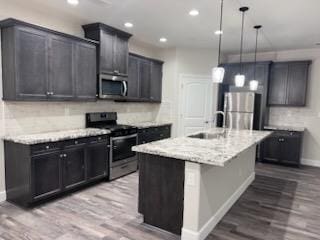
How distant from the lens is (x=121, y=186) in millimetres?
4156

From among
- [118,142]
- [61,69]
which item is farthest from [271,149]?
[61,69]

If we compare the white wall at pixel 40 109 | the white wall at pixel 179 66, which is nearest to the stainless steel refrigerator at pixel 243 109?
the white wall at pixel 179 66

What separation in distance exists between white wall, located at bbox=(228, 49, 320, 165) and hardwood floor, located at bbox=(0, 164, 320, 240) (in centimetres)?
210

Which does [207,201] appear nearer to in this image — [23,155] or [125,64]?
[23,155]

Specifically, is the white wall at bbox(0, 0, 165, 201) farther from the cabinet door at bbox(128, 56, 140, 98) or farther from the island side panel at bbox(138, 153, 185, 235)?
the island side panel at bbox(138, 153, 185, 235)

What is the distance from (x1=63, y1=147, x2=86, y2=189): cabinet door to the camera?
3553 millimetres

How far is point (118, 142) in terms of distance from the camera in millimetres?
4445

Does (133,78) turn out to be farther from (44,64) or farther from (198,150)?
(198,150)

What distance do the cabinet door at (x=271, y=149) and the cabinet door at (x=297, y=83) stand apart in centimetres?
100

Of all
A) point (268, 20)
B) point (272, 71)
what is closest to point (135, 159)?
point (268, 20)

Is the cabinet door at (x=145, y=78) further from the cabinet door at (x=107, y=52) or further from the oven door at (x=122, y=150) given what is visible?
the oven door at (x=122, y=150)

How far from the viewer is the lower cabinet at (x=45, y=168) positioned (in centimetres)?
315

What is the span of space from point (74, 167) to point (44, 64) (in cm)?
158

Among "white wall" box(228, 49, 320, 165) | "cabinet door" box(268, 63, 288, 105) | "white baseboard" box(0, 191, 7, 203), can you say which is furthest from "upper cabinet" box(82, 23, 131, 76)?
"white wall" box(228, 49, 320, 165)
